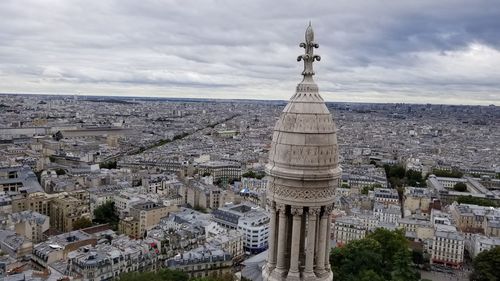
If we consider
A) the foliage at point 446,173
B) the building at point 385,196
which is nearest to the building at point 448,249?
the building at point 385,196

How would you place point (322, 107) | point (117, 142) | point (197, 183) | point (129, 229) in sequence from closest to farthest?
point (322, 107), point (129, 229), point (197, 183), point (117, 142)

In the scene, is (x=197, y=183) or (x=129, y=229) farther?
(x=197, y=183)

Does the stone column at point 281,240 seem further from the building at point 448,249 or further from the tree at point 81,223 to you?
the tree at point 81,223

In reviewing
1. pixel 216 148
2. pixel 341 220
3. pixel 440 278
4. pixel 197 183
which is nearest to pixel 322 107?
pixel 440 278

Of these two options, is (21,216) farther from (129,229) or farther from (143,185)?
(143,185)

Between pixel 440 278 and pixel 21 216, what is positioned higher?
pixel 21 216

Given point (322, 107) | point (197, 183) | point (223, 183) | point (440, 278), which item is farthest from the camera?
point (223, 183)

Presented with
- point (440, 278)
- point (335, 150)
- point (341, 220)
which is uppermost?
point (335, 150)

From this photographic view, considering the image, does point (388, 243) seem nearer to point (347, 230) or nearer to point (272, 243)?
point (347, 230)
